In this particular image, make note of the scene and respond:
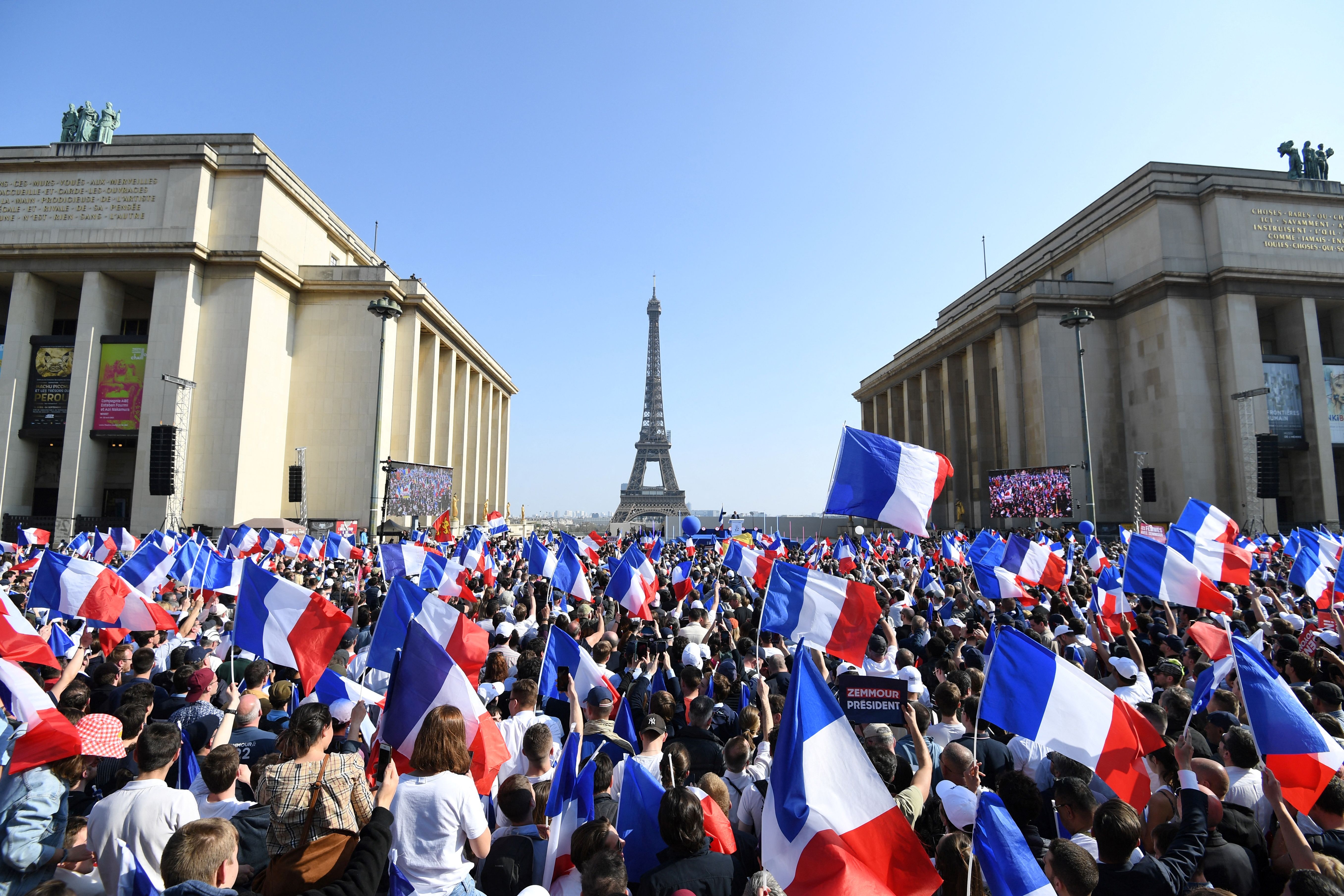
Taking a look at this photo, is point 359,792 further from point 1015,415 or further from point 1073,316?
point 1015,415

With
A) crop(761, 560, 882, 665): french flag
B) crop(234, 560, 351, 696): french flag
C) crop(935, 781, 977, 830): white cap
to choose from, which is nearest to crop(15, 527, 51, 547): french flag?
crop(234, 560, 351, 696): french flag

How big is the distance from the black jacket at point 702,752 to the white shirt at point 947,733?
1560 mm

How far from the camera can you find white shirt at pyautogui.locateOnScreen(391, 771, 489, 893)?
3.33 meters

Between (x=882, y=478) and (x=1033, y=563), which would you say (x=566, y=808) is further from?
(x=1033, y=563)

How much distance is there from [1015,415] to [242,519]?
4263 centimetres

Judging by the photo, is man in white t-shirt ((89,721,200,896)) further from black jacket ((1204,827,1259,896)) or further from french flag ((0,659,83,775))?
black jacket ((1204,827,1259,896))

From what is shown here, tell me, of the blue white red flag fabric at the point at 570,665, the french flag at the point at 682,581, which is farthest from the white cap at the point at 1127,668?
the french flag at the point at 682,581

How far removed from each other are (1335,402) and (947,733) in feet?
154

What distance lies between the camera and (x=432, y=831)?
334 centimetres

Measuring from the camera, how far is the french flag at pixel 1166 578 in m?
8.56

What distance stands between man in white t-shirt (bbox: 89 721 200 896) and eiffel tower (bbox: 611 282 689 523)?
311 ft

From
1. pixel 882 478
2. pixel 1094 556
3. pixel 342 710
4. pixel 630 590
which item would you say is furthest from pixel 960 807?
pixel 1094 556

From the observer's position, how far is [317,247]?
44.1 metres

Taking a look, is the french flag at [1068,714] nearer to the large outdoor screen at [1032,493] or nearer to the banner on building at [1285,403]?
the large outdoor screen at [1032,493]
